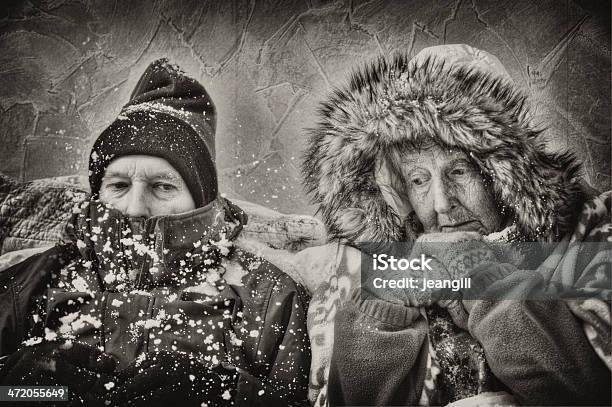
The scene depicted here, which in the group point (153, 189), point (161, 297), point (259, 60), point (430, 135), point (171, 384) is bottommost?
point (171, 384)

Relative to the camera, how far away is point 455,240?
244 cm

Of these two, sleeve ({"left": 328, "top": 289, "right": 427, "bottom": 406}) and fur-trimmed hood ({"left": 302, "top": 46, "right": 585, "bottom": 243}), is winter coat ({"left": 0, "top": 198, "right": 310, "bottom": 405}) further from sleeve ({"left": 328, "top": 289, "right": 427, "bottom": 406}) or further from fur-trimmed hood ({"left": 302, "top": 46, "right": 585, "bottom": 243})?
fur-trimmed hood ({"left": 302, "top": 46, "right": 585, "bottom": 243})

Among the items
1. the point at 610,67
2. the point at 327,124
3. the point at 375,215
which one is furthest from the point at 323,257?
the point at 610,67

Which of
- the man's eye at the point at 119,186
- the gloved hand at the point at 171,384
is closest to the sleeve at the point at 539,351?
the gloved hand at the point at 171,384

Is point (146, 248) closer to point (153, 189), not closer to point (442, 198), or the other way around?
point (153, 189)

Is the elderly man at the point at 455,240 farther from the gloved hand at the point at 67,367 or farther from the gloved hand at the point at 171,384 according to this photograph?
the gloved hand at the point at 67,367

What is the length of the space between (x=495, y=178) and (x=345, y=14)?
949 millimetres

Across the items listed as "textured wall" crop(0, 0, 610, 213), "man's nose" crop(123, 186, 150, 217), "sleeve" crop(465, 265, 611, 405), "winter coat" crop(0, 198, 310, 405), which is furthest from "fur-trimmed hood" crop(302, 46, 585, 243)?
"man's nose" crop(123, 186, 150, 217)

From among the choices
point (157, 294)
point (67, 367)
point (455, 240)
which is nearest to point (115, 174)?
point (157, 294)

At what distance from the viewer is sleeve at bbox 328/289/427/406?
230 cm

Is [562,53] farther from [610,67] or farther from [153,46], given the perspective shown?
[153,46]

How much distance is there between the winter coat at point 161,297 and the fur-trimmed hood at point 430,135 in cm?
40

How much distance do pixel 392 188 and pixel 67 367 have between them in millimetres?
1343

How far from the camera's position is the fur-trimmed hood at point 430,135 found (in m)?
2.38
